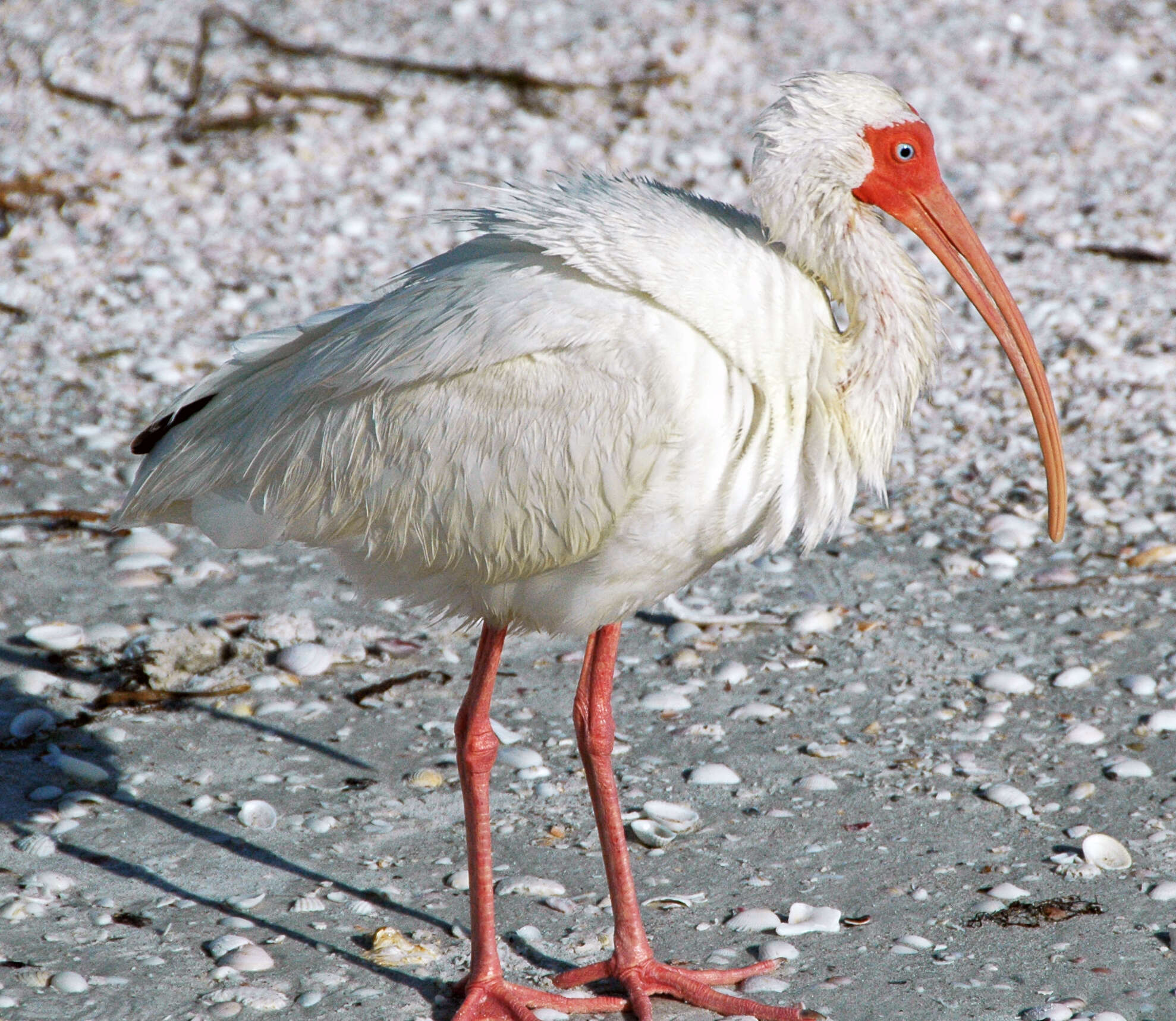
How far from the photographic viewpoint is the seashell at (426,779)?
4832 mm

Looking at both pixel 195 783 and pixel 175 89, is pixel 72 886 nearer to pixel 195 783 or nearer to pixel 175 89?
pixel 195 783

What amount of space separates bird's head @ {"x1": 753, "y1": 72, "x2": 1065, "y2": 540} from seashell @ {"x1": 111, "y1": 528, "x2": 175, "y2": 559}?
343 centimetres

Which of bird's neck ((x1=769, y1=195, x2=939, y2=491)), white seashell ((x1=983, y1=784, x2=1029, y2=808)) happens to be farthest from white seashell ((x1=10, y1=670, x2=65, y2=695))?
white seashell ((x1=983, y1=784, x2=1029, y2=808))

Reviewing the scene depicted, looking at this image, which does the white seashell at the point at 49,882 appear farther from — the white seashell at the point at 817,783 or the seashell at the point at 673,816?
the white seashell at the point at 817,783

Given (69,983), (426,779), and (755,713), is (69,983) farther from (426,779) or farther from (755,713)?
(755,713)

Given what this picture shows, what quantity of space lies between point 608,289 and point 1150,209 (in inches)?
242

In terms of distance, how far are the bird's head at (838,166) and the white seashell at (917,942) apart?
187 centimetres

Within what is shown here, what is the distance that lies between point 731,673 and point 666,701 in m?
0.31

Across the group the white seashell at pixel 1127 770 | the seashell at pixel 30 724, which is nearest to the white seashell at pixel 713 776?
the white seashell at pixel 1127 770

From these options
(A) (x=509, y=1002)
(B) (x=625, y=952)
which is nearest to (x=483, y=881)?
(A) (x=509, y=1002)

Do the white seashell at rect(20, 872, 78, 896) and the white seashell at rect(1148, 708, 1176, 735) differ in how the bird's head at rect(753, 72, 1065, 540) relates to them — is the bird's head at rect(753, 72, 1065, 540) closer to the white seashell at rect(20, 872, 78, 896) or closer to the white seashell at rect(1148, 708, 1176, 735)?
the white seashell at rect(1148, 708, 1176, 735)

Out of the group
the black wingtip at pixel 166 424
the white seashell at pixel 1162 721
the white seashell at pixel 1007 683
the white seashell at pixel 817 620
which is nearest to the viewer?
the black wingtip at pixel 166 424

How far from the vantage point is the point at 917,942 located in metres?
4.04

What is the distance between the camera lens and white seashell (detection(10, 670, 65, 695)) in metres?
5.20
